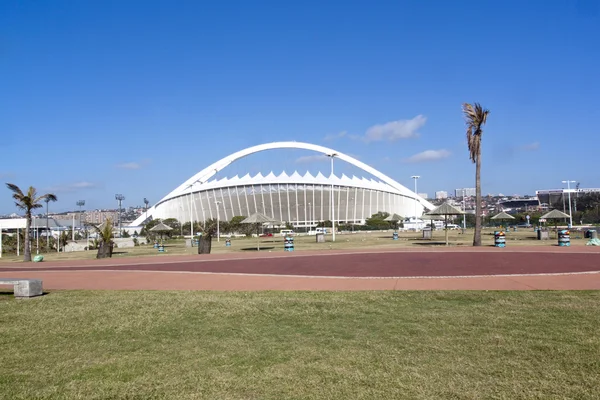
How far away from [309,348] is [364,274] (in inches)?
340

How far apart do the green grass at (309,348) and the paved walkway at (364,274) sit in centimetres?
204

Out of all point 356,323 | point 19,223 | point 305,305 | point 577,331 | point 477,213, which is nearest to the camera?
point 577,331

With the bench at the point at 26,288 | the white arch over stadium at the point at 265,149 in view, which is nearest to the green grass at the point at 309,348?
the bench at the point at 26,288

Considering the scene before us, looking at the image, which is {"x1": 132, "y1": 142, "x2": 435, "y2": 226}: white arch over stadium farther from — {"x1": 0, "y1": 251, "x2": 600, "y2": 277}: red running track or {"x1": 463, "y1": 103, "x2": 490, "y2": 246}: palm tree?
{"x1": 0, "y1": 251, "x2": 600, "y2": 277}: red running track

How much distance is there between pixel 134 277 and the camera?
15906 mm

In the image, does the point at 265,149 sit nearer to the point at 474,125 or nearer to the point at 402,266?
the point at 474,125

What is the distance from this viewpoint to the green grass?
16.3 feet

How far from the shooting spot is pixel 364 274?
48.9 feet

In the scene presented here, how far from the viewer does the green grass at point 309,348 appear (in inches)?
196

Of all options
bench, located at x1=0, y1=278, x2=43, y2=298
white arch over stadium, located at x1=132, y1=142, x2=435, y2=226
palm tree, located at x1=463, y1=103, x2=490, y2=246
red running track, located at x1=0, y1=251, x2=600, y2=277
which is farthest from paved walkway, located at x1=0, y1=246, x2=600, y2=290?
white arch over stadium, located at x1=132, y1=142, x2=435, y2=226


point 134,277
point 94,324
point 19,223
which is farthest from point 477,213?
point 19,223

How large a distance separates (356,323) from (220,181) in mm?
102883

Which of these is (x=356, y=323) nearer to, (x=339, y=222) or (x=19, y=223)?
(x=19, y=223)

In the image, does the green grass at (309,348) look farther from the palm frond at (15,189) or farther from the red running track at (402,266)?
the palm frond at (15,189)
